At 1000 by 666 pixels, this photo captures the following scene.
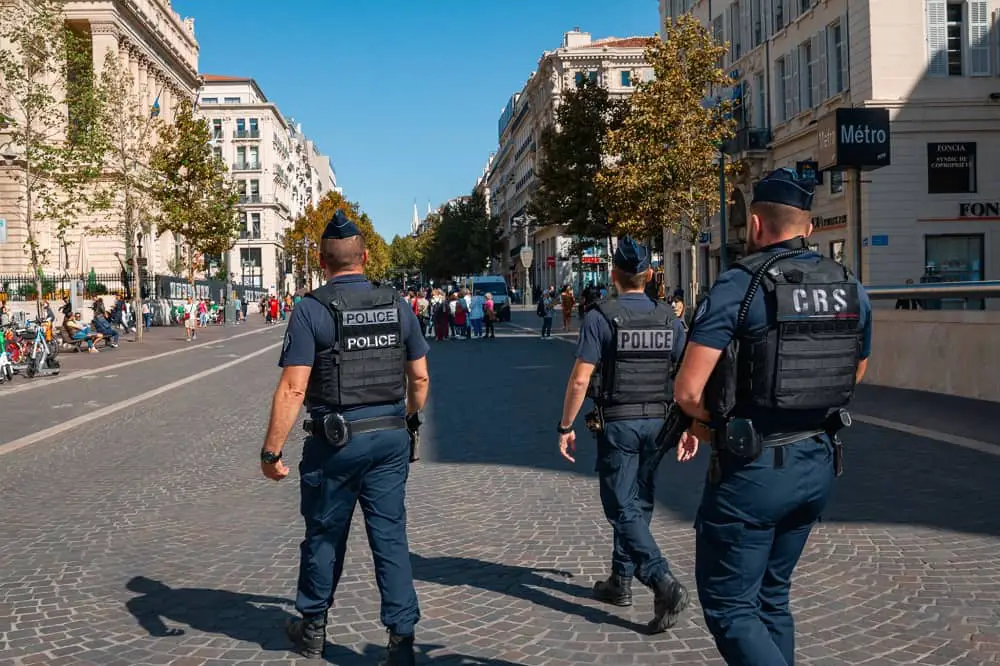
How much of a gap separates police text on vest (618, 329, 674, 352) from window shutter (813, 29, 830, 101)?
29.3 m

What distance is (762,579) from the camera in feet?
10.5

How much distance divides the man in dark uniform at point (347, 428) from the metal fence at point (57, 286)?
32.5 meters

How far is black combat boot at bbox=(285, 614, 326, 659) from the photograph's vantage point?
423 centimetres

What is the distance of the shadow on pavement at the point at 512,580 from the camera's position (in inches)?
190

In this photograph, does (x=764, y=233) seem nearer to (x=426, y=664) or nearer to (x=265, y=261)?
(x=426, y=664)

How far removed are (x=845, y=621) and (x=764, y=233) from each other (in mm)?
2270

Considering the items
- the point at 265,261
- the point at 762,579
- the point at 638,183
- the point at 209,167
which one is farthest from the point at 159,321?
the point at 265,261

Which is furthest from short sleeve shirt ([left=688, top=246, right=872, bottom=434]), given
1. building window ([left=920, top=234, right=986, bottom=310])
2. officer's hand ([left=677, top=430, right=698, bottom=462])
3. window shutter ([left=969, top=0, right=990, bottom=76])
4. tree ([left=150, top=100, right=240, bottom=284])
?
tree ([left=150, top=100, right=240, bottom=284])

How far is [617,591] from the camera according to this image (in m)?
4.91

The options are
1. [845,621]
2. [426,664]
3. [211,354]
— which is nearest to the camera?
[426,664]

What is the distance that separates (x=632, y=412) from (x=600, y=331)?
1.37ft

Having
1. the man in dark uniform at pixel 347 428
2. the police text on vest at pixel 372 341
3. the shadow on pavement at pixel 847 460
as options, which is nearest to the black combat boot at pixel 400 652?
the man in dark uniform at pixel 347 428

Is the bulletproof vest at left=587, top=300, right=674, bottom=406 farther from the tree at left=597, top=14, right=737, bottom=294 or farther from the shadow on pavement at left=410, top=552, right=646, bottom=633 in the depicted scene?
the tree at left=597, top=14, right=737, bottom=294

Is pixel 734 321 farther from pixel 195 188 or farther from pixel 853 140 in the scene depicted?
pixel 195 188
